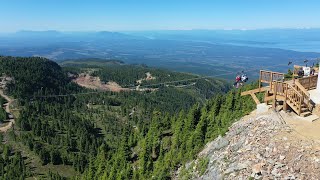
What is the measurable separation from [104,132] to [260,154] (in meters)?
126

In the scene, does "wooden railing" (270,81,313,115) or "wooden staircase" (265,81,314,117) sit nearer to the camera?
"wooden railing" (270,81,313,115)

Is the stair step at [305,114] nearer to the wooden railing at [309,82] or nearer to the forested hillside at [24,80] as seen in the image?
the wooden railing at [309,82]

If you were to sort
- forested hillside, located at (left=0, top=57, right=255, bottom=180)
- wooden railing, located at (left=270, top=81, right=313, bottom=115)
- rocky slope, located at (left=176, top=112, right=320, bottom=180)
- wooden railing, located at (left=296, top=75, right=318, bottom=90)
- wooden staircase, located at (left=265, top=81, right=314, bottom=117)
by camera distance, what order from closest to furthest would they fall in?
rocky slope, located at (left=176, top=112, right=320, bottom=180)
wooden railing, located at (left=270, top=81, right=313, bottom=115)
wooden staircase, located at (left=265, top=81, right=314, bottom=117)
wooden railing, located at (left=296, top=75, right=318, bottom=90)
forested hillside, located at (left=0, top=57, right=255, bottom=180)

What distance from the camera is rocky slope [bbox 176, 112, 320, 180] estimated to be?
64.8 ft

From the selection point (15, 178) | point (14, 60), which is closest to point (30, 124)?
point (15, 178)

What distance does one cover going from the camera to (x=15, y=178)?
263 feet

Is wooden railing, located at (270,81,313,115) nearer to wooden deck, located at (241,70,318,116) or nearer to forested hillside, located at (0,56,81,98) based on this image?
wooden deck, located at (241,70,318,116)

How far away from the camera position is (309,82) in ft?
103

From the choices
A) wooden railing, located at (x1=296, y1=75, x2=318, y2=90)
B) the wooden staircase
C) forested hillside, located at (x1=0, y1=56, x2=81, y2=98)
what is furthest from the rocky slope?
forested hillside, located at (x1=0, y1=56, x2=81, y2=98)

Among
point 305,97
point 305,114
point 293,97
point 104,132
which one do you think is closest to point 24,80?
point 104,132

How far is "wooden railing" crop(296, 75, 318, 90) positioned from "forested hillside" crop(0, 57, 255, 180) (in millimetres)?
5285

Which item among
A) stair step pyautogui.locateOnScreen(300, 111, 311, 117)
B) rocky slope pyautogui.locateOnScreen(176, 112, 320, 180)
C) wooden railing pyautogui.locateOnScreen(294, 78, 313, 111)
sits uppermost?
wooden railing pyautogui.locateOnScreen(294, 78, 313, 111)

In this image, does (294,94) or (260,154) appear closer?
(260,154)

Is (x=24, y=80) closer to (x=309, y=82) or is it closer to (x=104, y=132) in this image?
(x=104, y=132)
